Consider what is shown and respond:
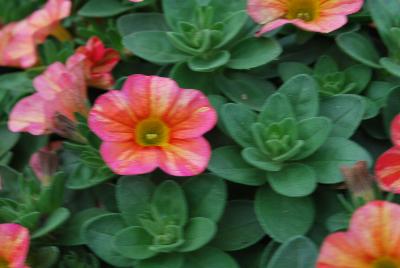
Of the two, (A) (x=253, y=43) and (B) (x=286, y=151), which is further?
(A) (x=253, y=43)

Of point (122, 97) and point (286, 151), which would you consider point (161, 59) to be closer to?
point (122, 97)

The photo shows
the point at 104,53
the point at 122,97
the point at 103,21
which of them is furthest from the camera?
the point at 103,21

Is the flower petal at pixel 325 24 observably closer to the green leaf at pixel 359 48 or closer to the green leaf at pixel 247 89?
the green leaf at pixel 359 48

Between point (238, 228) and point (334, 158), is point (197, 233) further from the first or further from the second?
point (334, 158)

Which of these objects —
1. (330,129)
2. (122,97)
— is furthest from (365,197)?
(122,97)

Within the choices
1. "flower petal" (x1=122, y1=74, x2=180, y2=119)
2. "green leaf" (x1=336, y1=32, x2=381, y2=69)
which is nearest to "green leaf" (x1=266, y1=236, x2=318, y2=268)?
"flower petal" (x1=122, y1=74, x2=180, y2=119)
